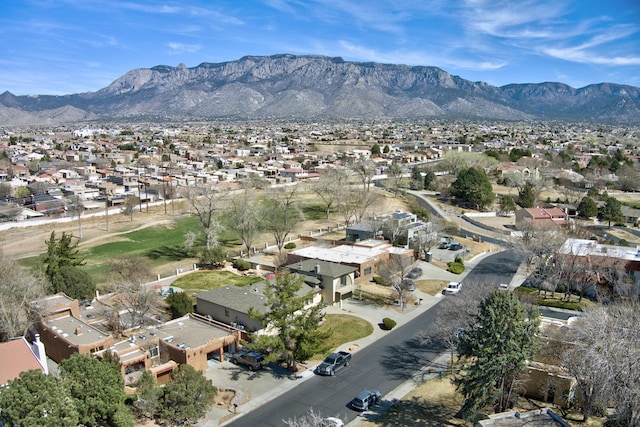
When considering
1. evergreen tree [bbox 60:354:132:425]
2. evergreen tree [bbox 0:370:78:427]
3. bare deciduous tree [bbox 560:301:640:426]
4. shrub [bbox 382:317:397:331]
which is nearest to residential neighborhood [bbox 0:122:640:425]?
bare deciduous tree [bbox 560:301:640:426]

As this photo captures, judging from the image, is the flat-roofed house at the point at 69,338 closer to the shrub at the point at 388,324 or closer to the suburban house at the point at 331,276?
the suburban house at the point at 331,276

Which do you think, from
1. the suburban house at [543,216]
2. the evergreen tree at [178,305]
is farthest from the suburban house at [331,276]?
the suburban house at [543,216]

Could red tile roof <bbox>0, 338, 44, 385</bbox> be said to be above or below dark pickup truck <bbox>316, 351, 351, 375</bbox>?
above

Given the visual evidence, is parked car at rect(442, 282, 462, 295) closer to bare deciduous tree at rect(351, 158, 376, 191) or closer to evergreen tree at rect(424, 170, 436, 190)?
bare deciduous tree at rect(351, 158, 376, 191)

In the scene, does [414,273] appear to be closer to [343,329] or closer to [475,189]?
[343,329]

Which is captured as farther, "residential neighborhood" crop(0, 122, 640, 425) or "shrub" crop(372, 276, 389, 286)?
"shrub" crop(372, 276, 389, 286)

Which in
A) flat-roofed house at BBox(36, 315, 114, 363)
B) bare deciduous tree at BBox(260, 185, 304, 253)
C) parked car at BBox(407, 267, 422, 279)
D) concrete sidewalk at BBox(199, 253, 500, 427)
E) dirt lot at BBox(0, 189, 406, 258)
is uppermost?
bare deciduous tree at BBox(260, 185, 304, 253)

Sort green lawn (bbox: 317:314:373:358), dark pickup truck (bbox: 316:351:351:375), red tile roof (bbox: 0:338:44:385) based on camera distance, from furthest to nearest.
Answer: green lawn (bbox: 317:314:373:358) → dark pickup truck (bbox: 316:351:351:375) → red tile roof (bbox: 0:338:44:385)

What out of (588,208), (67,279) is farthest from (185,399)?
(588,208)
